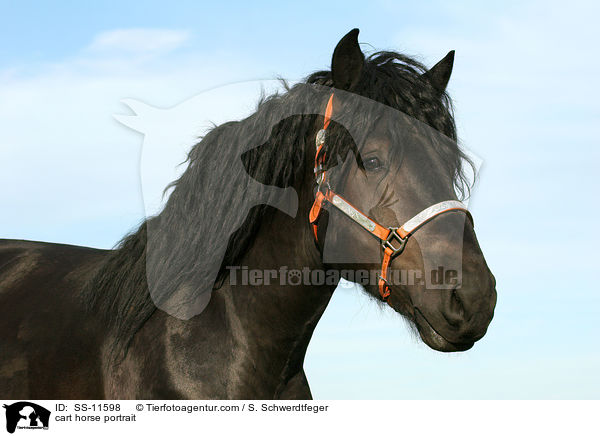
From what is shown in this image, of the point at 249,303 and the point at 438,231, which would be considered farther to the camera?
the point at 249,303

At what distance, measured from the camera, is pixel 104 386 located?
16.6 feet

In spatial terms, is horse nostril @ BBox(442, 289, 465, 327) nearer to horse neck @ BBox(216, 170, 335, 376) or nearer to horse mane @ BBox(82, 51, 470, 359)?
horse mane @ BBox(82, 51, 470, 359)

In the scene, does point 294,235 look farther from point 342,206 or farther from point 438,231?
point 438,231

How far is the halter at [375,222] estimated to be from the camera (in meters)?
4.16

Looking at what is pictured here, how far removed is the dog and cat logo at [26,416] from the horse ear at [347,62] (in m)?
3.31

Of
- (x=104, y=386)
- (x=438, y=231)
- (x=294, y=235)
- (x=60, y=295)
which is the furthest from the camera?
(x=60, y=295)

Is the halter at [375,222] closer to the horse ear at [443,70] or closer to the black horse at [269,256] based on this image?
the black horse at [269,256]

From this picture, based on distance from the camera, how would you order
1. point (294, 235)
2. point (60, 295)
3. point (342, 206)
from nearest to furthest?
point (342, 206) < point (294, 235) < point (60, 295)

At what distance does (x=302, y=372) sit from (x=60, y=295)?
222cm

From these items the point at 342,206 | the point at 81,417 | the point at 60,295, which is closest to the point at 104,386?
the point at 81,417

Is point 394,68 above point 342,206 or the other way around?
above

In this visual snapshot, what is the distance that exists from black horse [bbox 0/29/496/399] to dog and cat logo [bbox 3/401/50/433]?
0.52ft

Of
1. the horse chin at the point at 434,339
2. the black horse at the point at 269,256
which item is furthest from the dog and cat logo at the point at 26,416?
the horse chin at the point at 434,339

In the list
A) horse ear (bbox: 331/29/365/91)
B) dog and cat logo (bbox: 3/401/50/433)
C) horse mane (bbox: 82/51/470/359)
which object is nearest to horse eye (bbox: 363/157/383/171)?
horse mane (bbox: 82/51/470/359)
